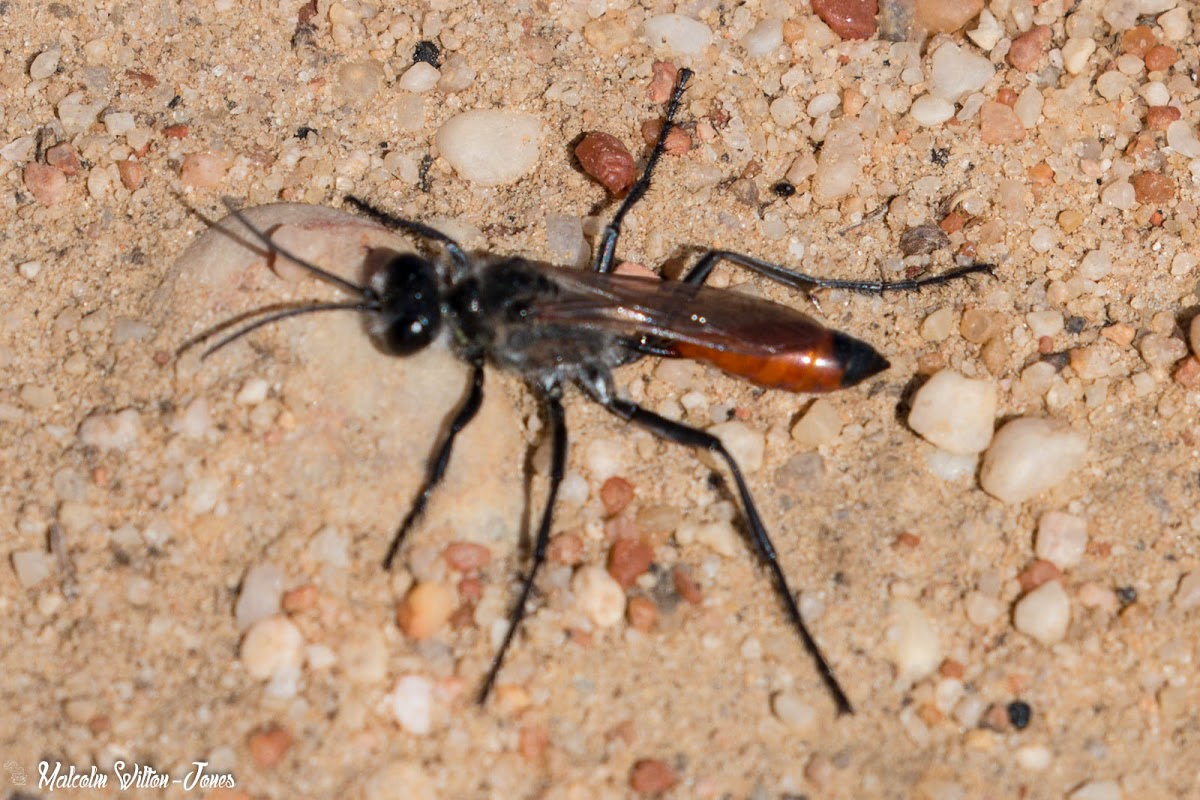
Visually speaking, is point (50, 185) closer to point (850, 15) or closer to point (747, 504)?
point (747, 504)

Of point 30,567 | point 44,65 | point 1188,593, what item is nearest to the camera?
point 30,567

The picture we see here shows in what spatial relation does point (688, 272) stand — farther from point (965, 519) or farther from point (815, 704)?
point (815, 704)

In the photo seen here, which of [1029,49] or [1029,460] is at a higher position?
[1029,49]

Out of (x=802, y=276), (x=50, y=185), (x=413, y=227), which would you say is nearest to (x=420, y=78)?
(x=413, y=227)

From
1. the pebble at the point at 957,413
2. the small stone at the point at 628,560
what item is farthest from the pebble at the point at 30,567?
the pebble at the point at 957,413

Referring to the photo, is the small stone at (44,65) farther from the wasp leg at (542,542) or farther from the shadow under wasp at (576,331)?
the wasp leg at (542,542)

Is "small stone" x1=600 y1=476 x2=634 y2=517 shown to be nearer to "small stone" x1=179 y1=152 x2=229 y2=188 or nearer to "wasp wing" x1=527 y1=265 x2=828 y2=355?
"wasp wing" x1=527 y1=265 x2=828 y2=355
